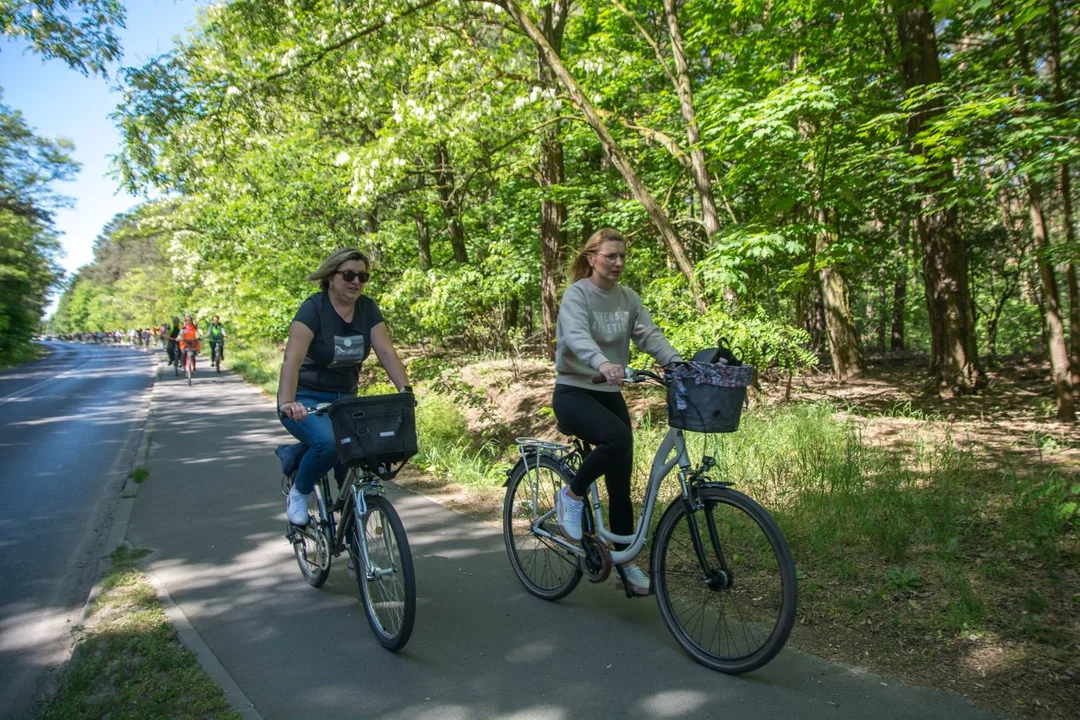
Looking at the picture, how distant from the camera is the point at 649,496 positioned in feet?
13.3

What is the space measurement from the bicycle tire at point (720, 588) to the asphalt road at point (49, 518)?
3.06 m

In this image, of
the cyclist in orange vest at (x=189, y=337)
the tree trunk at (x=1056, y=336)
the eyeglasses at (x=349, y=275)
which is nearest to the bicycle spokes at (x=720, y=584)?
the eyeglasses at (x=349, y=275)

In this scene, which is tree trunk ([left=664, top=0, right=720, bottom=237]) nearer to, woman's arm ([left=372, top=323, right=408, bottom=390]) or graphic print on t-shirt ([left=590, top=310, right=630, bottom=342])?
graphic print on t-shirt ([left=590, top=310, right=630, bottom=342])

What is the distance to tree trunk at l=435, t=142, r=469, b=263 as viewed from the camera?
14773 millimetres

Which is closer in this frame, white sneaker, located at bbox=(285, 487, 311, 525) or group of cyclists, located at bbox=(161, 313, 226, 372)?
white sneaker, located at bbox=(285, 487, 311, 525)

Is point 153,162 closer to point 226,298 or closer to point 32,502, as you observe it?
point 32,502

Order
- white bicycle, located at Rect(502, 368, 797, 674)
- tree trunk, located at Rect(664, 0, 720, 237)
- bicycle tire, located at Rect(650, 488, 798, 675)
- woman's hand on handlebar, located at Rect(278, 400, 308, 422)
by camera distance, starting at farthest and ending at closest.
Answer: tree trunk, located at Rect(664, 0, 720, 237) → woman's hand on handlebar, located at Rect(278, 400, 308, 422) → bicycle tire, located at Rect(650, 488, 798, 675) → white bicycle, located at Rect(502, 368, 797, 674)

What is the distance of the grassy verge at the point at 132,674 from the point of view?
11.1 feet

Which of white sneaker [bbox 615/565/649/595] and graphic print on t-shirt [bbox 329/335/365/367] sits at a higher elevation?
graphic print on t-shirt [bbox 329/335/365/367]

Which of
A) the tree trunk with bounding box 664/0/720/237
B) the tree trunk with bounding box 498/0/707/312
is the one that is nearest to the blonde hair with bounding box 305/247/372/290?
the tree trunk with bounding box 498/0/707/312

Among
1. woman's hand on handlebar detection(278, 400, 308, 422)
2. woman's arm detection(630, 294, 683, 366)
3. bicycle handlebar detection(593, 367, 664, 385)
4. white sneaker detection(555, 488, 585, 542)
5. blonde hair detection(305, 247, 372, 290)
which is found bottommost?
white sneaker detection(555, 488, 585, 542)

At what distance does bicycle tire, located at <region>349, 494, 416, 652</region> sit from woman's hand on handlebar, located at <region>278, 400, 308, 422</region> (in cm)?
58

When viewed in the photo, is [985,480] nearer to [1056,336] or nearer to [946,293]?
[1056,336]

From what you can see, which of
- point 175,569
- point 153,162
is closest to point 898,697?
point 175,569
